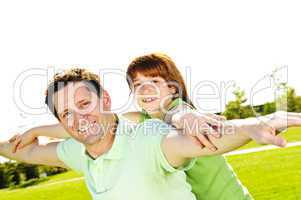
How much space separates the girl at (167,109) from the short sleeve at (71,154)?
277 mm

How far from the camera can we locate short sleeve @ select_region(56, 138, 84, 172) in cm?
344

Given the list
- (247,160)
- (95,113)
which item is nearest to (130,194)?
(95,113)

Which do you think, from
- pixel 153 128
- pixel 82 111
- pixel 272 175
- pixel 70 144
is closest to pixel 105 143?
pixel 82 111

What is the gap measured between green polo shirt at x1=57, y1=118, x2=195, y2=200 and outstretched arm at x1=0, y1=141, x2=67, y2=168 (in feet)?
2.66

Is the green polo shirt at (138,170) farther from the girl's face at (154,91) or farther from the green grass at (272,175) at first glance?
the green grass at (272,175)

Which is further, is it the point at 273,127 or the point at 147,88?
the point at 147,88

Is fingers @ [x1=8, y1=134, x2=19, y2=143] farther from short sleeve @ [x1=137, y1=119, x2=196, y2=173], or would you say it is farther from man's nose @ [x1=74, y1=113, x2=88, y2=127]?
short sleeve @ [x1=137, y1=119, x2=196, y2=173]

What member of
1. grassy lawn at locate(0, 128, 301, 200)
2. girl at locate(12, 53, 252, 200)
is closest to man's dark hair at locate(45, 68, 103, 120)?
girl at locate(12, 53, 252, 200)

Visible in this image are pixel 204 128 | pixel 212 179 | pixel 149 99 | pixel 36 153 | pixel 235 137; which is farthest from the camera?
pixel 149 99

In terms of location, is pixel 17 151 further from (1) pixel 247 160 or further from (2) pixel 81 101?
(1) pixel 247 160

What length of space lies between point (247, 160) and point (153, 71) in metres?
14.1

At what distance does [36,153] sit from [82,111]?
103 centimetres

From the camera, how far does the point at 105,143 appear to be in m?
3.09

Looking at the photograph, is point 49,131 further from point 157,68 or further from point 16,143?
point 157,68
